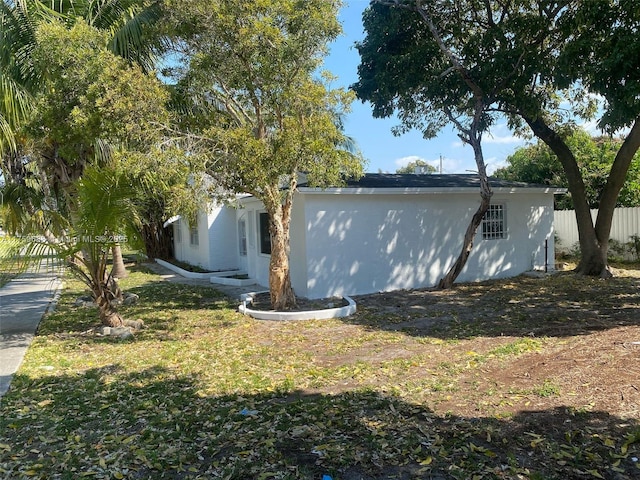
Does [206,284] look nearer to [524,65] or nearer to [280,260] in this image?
[280,260]

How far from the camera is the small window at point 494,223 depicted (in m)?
13.7

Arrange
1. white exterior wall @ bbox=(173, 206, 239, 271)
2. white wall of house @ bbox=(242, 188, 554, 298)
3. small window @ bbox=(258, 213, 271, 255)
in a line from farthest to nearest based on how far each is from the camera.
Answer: white exterior wall @ bbox=(173, 206, 239, 271) → small window @ bbox=(258, 213, 271, 255) → white wall of house @ bbox=(242, 188, 554, 298)

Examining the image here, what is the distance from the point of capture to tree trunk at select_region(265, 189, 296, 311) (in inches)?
379

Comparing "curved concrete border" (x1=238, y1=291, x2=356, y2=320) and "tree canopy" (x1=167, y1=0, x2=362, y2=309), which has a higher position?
"tree canopy" (x1=167, y1=0, x2=362, y2=309)

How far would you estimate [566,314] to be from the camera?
8758 millimetres

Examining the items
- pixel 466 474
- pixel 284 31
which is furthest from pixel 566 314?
pixel 284 31

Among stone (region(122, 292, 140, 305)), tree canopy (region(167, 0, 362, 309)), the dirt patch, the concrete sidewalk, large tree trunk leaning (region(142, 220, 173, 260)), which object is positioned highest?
tree canopy (region(167, 0, 362, 309))

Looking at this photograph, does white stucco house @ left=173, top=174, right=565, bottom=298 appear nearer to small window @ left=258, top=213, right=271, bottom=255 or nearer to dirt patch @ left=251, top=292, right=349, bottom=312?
small window @ left=258, top=213, right=271, bottom=255

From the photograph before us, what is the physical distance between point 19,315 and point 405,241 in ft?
29.3

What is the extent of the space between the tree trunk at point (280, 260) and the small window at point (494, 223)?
632cm

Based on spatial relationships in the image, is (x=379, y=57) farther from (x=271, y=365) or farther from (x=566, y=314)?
(x=271, y=365)

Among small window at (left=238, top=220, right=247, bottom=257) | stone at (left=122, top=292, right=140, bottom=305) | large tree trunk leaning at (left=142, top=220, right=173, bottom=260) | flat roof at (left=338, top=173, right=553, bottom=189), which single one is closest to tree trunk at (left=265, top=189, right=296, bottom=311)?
flat roof at (left=338, top=173, right=553, bottom=189)

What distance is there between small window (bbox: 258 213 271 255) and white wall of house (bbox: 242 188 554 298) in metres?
0.27

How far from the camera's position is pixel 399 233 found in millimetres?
12336
